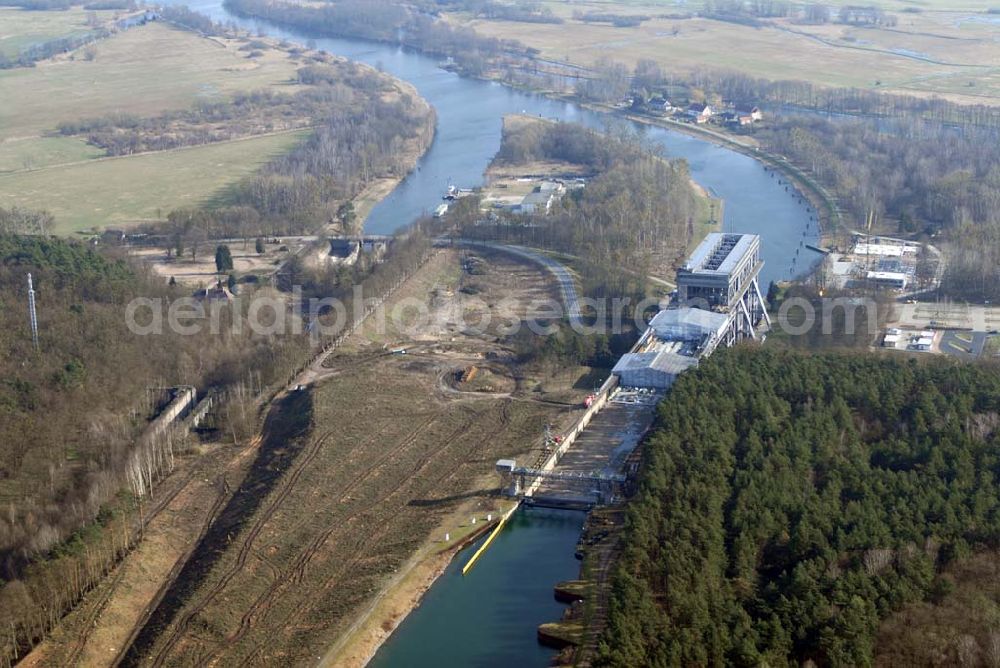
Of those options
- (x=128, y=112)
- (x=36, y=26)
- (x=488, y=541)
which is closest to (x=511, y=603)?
(x=488, y=541)

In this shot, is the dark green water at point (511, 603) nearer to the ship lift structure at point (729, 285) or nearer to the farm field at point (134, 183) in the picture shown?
the ship lift structure at point (729, 285)

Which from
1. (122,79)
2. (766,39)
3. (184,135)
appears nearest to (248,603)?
(184,135)

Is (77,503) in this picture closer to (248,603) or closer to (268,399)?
(248,603)

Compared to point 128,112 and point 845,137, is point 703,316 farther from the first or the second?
point 128,112

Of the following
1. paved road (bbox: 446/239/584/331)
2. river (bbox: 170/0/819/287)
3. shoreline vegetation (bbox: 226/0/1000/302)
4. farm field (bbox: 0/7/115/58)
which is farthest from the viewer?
farm field (bbox: 0/7/115/58)

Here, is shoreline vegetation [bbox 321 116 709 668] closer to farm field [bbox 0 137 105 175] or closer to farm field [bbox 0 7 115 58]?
farm field [bbox 0 137 105 175]

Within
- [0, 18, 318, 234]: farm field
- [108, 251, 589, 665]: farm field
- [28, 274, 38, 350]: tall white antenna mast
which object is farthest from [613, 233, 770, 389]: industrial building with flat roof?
[0, 18, 318, 234]: farm field
